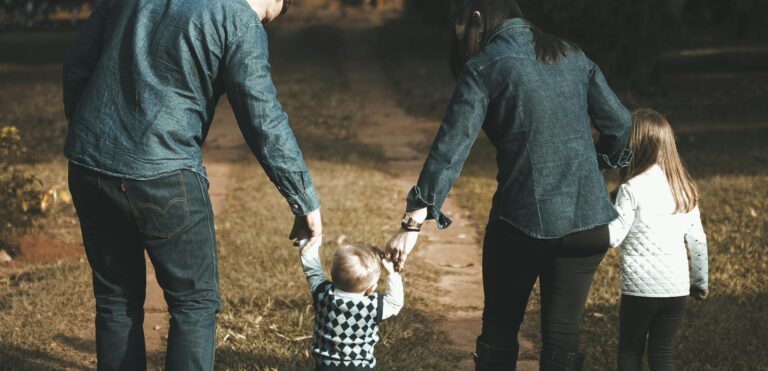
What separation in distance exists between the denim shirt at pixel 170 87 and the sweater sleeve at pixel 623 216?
1113mm

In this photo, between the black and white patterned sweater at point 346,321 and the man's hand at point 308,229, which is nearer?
the man's hand at point 308,229

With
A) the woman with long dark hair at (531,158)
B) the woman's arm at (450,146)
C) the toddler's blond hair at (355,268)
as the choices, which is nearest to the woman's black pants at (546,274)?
the woman with long dark hair at (531,158)

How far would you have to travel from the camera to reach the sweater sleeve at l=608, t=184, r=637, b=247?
11.0 ft

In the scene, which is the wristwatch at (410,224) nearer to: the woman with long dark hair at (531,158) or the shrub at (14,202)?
the woman with long dark hair at (531,158)

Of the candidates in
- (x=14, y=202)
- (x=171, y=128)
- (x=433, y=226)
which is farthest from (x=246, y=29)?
(x=433, y=226)

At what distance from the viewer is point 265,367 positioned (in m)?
4.32

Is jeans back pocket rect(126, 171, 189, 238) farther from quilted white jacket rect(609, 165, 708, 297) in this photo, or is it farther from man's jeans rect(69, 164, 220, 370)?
quilted white jacket rect(609, 165, 708, 297)

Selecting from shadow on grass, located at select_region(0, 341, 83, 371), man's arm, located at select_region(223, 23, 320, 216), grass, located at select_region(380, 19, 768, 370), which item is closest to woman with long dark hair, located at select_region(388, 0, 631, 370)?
man's arm, located at select_region(223, 23, 320, 216)

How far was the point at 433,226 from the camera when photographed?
707 centimetres

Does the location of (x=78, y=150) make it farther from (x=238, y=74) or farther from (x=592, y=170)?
(x=592, y=170)

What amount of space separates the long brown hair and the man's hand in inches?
49.6

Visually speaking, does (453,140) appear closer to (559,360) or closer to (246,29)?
(246,29)

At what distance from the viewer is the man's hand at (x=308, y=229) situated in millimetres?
3144

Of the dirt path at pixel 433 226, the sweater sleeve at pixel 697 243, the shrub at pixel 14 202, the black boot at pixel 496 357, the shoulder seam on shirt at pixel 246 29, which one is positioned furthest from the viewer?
the shrub at pixel 14 202
